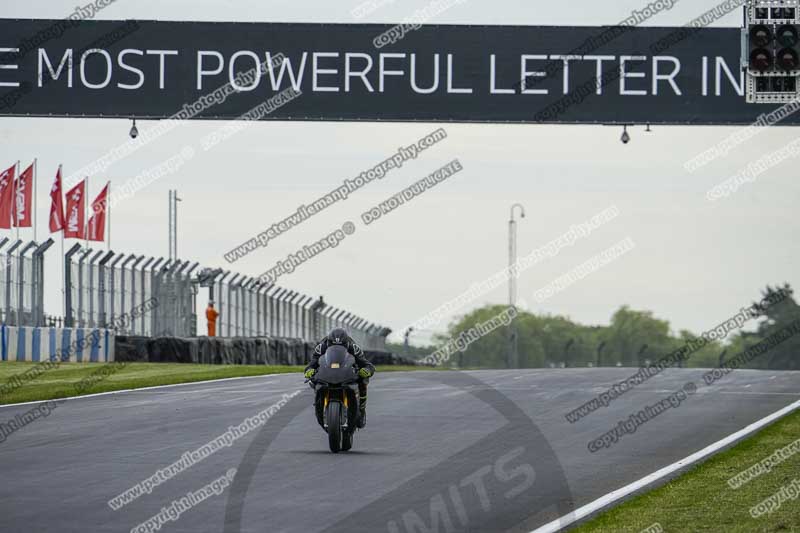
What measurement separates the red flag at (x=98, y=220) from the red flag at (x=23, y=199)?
5008 millimetres

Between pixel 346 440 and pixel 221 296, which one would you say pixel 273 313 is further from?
pixel 346 440

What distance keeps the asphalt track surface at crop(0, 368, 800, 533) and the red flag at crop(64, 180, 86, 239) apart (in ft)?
66.8

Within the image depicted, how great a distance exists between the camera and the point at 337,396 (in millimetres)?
14258

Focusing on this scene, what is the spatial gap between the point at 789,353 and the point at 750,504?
363ft

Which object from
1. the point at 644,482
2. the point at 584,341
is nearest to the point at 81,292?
the point at 644,482

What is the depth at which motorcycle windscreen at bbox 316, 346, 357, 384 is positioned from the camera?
14.1m

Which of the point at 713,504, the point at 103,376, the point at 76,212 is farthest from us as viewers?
the point at 76,212

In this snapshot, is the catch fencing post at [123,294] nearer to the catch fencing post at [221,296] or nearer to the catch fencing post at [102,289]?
the catch fencing post at [102,289]

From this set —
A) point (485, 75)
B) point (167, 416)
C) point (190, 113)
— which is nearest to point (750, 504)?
point (167, 416)

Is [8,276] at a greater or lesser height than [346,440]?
greater

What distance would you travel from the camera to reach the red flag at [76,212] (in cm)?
4244

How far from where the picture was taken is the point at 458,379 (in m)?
27.4

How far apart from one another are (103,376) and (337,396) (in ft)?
45.1

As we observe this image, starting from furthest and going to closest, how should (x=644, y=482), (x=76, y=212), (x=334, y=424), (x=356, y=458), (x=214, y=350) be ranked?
1. (x=76, y=212)
2. (x=214, y=350)
3. (x=334, y=424)
4. (x=356, y=458)
5. (x=644, y=482)
